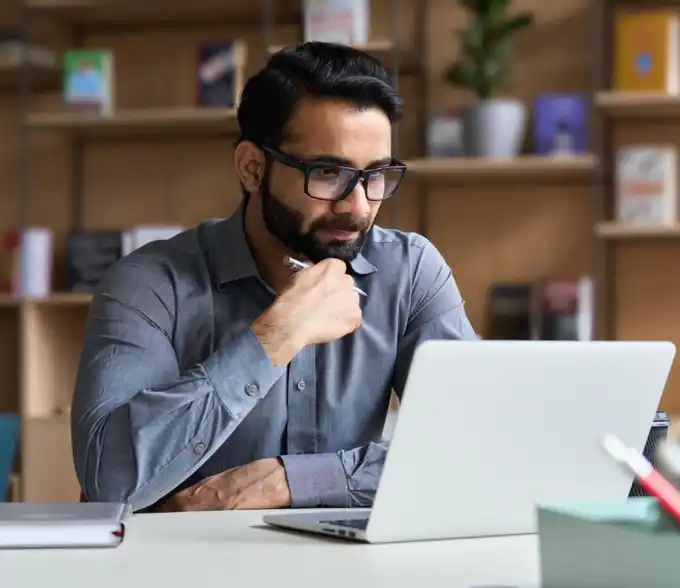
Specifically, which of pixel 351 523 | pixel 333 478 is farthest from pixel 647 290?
pixel 351 523

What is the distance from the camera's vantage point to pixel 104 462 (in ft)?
5.99

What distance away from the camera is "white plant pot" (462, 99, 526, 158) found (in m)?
3.81

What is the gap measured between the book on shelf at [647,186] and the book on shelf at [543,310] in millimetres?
250

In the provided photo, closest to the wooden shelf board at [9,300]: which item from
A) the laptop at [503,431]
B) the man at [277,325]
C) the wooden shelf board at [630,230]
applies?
the wooden shelf board at [630,230]

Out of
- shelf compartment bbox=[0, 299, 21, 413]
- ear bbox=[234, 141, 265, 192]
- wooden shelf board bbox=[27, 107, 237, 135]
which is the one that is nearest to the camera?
ear bbox=[234, 141, 265, 192]

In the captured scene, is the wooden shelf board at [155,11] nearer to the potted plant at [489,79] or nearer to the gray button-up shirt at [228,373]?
the potted plant at [489,79]

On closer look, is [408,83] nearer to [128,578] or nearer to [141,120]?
[141,120]

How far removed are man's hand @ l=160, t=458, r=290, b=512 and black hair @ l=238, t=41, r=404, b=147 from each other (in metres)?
0.60

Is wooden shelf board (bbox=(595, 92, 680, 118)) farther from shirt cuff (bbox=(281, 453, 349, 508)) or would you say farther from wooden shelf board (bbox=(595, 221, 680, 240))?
shirt cuff (bbox=(281, 453, 349, 508))

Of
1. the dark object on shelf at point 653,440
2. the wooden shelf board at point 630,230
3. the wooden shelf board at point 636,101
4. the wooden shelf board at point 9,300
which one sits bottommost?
the wooden shelf board at point 9,300

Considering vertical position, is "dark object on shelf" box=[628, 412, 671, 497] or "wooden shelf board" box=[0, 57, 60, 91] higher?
"wooden shelf board" box=[0, 57, 60, 91]

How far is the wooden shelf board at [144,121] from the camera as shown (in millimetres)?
3920

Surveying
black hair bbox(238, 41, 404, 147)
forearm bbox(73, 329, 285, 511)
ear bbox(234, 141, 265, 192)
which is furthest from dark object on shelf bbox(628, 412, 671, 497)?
ear bbox(234, 141, 265, 192)

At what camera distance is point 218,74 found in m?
4.00
